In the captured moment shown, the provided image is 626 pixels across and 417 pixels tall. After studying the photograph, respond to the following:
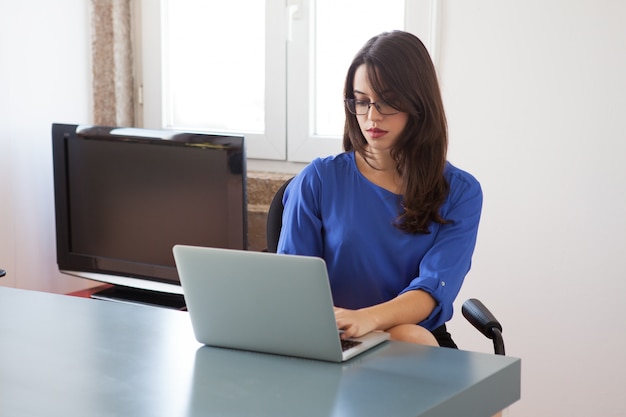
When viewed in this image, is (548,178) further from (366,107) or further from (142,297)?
(142,297)

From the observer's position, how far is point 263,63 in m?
3.31

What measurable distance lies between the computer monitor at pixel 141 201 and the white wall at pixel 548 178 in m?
0.72

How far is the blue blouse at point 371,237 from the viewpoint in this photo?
6.73ft

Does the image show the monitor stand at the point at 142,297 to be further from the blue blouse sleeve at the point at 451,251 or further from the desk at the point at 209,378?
the desk at the point at 209,378

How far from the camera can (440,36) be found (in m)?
2.83

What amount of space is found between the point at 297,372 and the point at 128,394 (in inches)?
10.1

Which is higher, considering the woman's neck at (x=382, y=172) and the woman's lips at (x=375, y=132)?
the woman's lips at (x=375, y=132)

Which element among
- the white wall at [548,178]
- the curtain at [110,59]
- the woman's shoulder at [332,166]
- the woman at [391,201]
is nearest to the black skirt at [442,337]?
the woman at [391,201]

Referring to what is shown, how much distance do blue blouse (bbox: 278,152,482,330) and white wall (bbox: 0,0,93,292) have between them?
1.34 m

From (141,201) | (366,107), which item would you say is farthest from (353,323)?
A: (141,201)

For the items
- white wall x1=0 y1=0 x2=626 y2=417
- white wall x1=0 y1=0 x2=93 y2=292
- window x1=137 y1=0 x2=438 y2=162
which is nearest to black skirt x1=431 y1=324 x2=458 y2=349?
white wall x1=0 y1=0 x2=626 y2=417

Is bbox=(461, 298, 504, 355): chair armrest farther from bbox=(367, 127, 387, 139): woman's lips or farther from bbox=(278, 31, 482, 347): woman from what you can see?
bbox=(367, 127, 387, 139): woman's lips

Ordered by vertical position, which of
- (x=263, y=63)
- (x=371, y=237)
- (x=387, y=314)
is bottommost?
(x=387, y=314)

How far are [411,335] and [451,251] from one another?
280 millimetres
